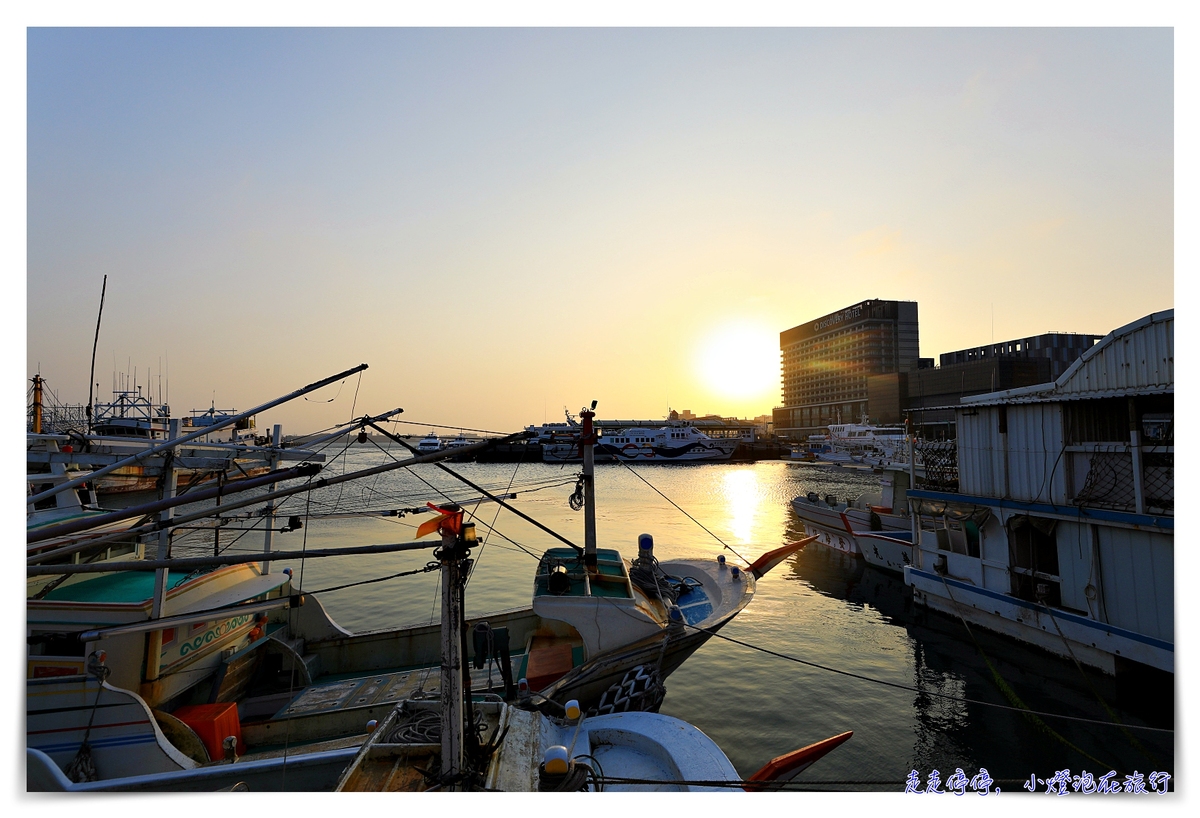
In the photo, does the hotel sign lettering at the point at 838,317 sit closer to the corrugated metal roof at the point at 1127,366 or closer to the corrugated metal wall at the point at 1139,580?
the corrugated metal roof at the point at 1127,366

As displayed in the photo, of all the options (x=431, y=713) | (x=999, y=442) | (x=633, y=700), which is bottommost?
(x=633, y=700)

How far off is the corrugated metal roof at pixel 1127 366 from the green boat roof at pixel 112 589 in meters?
16.9

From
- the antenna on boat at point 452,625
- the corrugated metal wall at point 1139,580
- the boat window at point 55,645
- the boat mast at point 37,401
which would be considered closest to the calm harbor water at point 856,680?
the corrugated metal wall at point 1139,580

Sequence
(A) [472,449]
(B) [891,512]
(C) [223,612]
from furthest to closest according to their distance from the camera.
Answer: (B) [891,512] → (C) [223,612] → (A) [472,449]

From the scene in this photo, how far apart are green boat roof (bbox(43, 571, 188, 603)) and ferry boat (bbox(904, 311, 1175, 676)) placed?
655 inches

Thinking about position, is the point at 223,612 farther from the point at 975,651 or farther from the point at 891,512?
the point at 891,512

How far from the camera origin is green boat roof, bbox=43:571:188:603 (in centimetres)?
847

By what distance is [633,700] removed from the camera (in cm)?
1024

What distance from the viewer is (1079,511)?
39.5 ft

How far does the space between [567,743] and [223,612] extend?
5.44 metres

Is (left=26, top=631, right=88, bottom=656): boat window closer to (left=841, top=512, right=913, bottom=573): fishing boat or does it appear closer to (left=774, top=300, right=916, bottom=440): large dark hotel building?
(left=841, top=512, right=913, bottom=573): fishing boat

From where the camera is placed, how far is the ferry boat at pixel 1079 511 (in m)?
10.9

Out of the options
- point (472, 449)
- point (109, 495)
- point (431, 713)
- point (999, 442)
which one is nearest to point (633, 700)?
point (431, 713)

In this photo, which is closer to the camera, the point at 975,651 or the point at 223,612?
the point at 223,612
